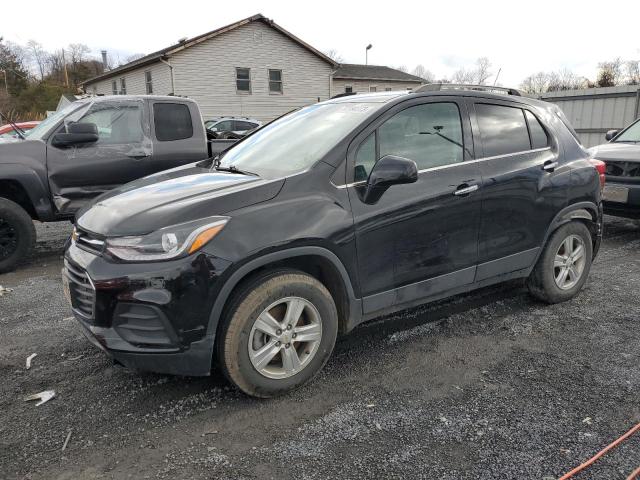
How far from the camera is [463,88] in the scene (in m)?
3.90

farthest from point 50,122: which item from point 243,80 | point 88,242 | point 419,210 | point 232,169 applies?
point 243,80

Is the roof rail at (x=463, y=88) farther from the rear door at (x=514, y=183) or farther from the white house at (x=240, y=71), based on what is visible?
the white house at (x=240, y=71)

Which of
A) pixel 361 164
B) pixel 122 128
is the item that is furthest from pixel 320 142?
pixel 122 128

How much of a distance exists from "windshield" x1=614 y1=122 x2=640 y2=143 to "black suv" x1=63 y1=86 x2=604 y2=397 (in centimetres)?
447

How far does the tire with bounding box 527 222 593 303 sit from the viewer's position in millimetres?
4258

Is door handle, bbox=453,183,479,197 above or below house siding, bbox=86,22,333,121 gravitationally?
below

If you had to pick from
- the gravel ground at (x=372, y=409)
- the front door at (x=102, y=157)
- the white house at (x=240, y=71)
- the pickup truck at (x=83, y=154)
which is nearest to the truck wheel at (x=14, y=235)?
the pickup truck at (x=83, y=154)

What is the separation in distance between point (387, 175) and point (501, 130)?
1.45 m

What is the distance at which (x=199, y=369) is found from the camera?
2.76 m

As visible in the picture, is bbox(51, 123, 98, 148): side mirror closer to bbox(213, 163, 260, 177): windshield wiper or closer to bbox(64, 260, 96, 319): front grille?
bbox(213, 163, 260, 177): windshield wiper

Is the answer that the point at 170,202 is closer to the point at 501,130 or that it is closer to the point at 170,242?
the point at 170,242

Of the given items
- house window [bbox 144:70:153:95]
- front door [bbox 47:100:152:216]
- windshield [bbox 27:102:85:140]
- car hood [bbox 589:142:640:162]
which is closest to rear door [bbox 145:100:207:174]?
front door [bbox 47:100:152:216]

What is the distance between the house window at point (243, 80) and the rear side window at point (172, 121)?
2116 centimetres

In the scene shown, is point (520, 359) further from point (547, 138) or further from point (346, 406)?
point (547, 138)
